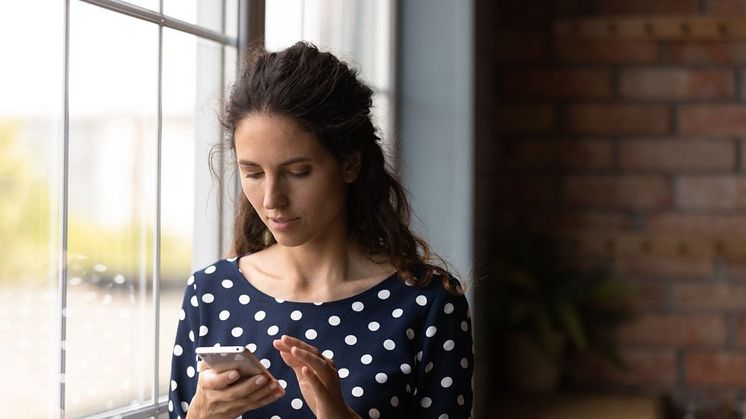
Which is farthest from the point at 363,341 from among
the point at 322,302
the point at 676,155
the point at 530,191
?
the point at 676,155

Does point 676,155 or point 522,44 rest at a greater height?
point 522,44

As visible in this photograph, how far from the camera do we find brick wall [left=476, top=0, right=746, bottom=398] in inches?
136

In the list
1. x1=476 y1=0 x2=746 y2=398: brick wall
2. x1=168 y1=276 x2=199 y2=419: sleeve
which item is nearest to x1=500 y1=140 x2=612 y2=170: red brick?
x1=476 y1=0 x2=746 y2=398: brick wall

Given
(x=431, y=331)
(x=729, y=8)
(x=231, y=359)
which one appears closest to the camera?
(x=231, y=359)

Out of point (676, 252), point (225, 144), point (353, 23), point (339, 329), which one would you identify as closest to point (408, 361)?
point (339, 329)

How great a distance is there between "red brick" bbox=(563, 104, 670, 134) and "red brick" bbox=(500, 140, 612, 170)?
4 cm

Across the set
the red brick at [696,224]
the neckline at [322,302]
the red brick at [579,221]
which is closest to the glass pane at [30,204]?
the neckline at [322,302]

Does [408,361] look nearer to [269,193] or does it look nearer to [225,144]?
[269,193]

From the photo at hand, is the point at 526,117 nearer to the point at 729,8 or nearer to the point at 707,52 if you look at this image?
the point at 707,52

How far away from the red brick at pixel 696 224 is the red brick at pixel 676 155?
141 mm

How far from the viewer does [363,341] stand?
1483 mm

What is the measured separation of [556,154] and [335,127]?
7.13ft

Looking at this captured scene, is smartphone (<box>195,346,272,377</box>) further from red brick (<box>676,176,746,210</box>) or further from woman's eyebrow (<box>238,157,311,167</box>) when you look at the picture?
red brick (<box>676,176,746,210</box>)

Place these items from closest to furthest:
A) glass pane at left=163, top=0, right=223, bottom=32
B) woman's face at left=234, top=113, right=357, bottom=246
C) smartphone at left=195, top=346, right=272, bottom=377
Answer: smartphone at left=195, top=346, right=272, bottom=377 → woman's face at left=234, top=113, right=357, bottom=246 → glass pane at left=163, top=0, right=223, bottom=32
